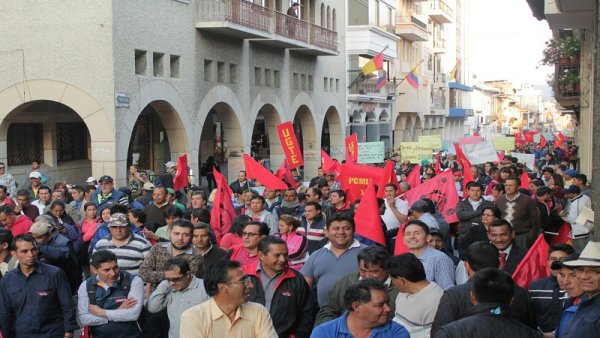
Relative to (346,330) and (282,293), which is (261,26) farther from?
(346,330)

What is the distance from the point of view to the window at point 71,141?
980 inches

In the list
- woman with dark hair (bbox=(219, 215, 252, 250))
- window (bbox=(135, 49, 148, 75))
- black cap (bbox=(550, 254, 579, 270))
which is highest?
window (bbox=(135, 49, 148, 75))

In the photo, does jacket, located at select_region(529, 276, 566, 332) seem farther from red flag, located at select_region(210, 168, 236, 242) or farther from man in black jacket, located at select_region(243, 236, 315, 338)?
red flag, located at select_region(210, 168, 236, 242)

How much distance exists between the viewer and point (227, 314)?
5.48 metres

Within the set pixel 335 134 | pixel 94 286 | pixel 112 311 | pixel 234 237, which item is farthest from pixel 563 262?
pixel 335 134

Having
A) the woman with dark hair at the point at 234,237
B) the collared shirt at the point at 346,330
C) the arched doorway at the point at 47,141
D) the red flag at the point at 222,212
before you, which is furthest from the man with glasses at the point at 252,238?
the arched doorway at the point at 47,141

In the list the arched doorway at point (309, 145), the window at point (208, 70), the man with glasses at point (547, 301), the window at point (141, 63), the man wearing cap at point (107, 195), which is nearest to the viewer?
the man with glasses at point (547, 301)

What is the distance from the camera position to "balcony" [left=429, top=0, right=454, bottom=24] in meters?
64.0

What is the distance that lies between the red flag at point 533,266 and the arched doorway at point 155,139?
17.9 metres

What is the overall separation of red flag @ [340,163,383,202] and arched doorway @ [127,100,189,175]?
10.5 metres

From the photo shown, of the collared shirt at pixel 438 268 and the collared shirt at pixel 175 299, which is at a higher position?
the collared shirt at pixel 438 268

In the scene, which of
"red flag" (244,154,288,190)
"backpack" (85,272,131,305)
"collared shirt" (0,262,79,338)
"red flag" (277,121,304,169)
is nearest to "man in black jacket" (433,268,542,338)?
"backpack" (85,272,131,305)

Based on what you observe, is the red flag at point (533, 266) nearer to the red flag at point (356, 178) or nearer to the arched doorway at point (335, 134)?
the red flag at point (356, 178)

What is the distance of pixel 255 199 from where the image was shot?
1178 centimetres
